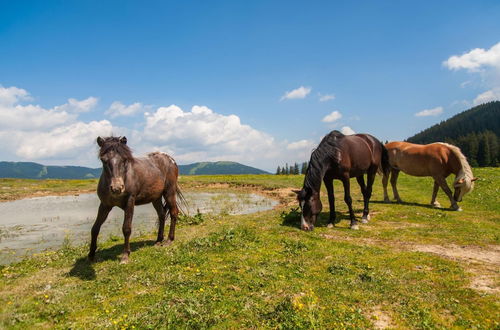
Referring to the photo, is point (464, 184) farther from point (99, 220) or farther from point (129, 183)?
point (99, 220)

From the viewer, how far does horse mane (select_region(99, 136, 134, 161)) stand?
773 centimetres

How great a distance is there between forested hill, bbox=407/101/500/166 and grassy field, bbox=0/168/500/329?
102 metres

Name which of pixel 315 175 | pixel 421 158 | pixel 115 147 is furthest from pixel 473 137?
pixel 115 147

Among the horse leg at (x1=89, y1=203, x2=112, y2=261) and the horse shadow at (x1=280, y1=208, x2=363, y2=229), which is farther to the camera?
the horse shadow at (x1=280, y1=208, x2=363, y2=229)

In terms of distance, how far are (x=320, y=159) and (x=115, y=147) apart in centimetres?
745

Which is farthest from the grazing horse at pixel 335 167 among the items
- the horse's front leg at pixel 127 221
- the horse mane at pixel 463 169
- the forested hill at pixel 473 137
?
the forested hill at pixel 473 137

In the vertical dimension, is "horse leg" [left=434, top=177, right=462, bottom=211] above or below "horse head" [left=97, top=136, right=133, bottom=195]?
below

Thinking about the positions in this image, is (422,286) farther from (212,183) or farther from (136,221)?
(212,183)

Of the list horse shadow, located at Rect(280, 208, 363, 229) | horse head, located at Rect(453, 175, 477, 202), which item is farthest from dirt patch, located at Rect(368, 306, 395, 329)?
horse head, located at Rect(453, 175, 477, 202)

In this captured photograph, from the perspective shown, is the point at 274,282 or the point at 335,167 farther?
the point at 335,167

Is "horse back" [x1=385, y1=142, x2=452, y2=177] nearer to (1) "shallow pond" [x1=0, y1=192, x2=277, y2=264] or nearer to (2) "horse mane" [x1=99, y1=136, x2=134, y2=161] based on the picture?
(1) "shallow pond" [x1=0, y1=192, x2=277, y2=264]

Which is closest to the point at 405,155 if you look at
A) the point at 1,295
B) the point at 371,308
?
the point at 371,308

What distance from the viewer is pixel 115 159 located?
757 centimetres

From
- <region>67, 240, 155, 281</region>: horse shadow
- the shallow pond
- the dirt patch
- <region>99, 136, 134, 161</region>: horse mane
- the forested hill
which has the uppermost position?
the forested hill
